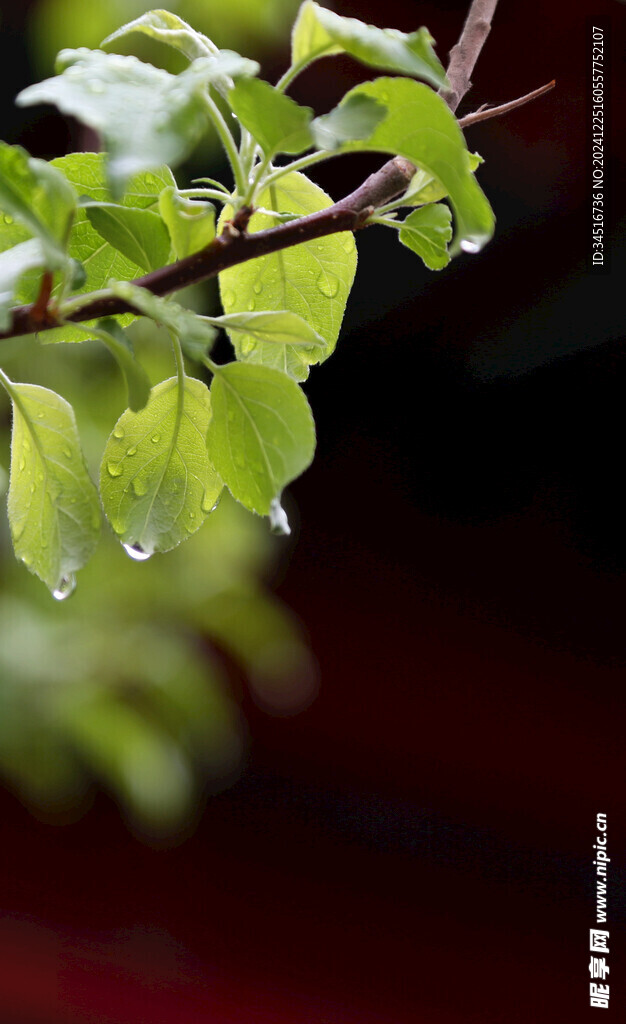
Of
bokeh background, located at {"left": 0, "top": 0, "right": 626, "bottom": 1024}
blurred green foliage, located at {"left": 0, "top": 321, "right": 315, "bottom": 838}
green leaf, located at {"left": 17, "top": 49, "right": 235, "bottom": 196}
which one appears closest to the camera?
green leaf, located at {"left": 17, "top": 49, "right": 235, "bottom": 196}

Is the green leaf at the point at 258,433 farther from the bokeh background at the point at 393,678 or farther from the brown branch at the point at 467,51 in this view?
the bokeh background at the point at 393,678

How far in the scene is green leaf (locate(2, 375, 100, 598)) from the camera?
222 millimetres

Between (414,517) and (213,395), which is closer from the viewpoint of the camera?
(213,395)

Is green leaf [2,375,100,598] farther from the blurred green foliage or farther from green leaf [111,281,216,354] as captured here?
the blurred green foliage

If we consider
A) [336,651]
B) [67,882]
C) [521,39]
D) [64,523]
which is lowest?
[67,882]

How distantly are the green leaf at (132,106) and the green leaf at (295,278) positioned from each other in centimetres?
8

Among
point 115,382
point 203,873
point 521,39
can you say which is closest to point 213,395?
point 115,382

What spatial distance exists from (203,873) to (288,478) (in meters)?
1.39

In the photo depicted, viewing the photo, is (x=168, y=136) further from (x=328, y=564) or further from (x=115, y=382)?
(x=328, y=564)

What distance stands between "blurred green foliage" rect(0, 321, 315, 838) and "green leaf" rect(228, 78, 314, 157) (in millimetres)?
507

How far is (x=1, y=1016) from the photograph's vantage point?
1.28 m

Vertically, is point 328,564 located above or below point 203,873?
above

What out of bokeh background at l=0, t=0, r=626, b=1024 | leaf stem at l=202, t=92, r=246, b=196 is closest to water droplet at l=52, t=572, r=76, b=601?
leaf stem at l=202, t=92, r=246, b=196

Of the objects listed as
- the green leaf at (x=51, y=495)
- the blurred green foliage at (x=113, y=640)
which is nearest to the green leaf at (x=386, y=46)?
the green leaf at (x=51, y=495)
